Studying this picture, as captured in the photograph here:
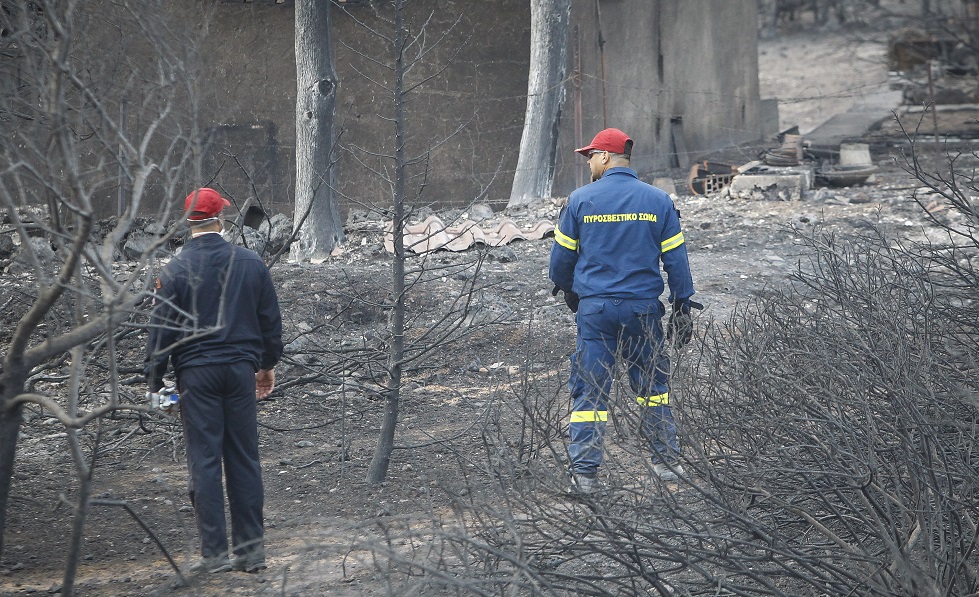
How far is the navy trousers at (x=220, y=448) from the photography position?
15.1ft

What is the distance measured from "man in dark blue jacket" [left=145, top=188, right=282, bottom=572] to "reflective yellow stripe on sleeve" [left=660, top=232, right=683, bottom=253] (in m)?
2.09

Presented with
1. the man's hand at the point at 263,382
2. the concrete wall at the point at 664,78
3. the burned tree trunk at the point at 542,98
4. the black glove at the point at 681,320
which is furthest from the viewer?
the concrete wall at the point at 664,78

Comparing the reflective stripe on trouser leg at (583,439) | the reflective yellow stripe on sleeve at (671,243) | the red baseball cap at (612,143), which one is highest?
the red baseball cap at (612,143)

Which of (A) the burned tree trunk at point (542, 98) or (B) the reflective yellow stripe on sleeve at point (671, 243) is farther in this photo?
(A) the burned tree trunk at point (542, 98)

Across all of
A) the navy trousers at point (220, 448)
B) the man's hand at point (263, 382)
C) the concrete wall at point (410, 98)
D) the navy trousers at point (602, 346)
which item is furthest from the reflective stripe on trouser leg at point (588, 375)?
the concrete wall at point (410, 98)

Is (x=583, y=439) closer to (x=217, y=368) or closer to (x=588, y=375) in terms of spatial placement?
(x=588, y=375)

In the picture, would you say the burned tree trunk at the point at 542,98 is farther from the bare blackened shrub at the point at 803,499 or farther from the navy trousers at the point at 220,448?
the navy trousers at the point at 220,448

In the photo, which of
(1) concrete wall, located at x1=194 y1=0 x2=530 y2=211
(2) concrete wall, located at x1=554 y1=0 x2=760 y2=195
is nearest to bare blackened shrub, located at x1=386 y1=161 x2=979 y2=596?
(2) concrete wall, located at x1=554 y1=0 x2=760 y2=195

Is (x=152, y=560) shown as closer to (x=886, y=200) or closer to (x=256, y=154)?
(x=256, y=154)

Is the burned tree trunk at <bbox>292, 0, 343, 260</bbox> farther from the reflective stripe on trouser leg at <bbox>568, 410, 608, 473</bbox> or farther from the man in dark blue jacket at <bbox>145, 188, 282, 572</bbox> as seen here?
the man in dark blue jacket at <bbox>145, 188, 282, 572</bbox>

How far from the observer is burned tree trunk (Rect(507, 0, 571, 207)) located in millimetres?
12727

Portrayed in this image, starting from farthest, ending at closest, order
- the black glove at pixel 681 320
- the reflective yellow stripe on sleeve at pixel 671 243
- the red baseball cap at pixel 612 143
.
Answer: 1. the red baseball cap at pixel 612 143
2. the reflective yellow stripe on sleeve at pixel 671 243
3. the black glove at pixel 681 320

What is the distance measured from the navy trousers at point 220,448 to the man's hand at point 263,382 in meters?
0.29

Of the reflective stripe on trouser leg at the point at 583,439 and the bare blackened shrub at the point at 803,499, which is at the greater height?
the bare blackened shrub at the point at 803,499
